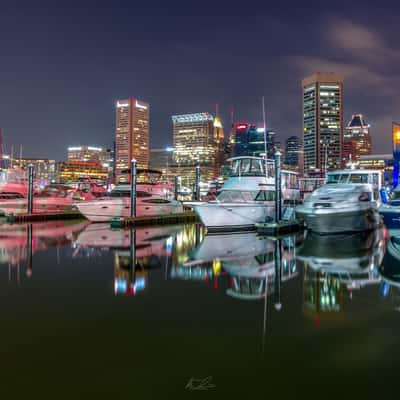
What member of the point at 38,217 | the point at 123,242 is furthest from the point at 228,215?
the point at 38,217

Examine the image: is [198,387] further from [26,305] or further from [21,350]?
[26,305]

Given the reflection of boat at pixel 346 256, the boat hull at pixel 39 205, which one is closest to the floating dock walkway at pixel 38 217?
the boat hull at pixel 39 205

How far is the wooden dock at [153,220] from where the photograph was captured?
2479 centimetres

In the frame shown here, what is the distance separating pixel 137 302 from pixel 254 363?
12.0 feet

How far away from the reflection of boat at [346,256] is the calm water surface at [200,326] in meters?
0.09

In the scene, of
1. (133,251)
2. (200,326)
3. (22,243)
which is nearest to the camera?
(200,326)

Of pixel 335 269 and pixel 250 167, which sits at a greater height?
pixel 250 167

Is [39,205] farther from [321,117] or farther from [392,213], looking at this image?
[321,117]

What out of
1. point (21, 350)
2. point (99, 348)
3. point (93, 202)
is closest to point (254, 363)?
point (99, 348)

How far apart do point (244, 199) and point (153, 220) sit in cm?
827

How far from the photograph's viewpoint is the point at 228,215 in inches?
851

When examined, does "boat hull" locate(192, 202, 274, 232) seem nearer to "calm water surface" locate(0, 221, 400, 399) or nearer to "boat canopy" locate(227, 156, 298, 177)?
"boat canopy" locate(227, 156, 298, 177)

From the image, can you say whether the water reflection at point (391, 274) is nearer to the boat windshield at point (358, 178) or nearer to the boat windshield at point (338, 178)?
the boat windshield at point (358, 178)

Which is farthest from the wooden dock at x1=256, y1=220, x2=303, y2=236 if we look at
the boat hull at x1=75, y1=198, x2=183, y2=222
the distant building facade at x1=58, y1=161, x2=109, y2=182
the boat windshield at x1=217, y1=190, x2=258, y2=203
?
the distant building facade at x1=58, y1=161, x2=109, y2=182
